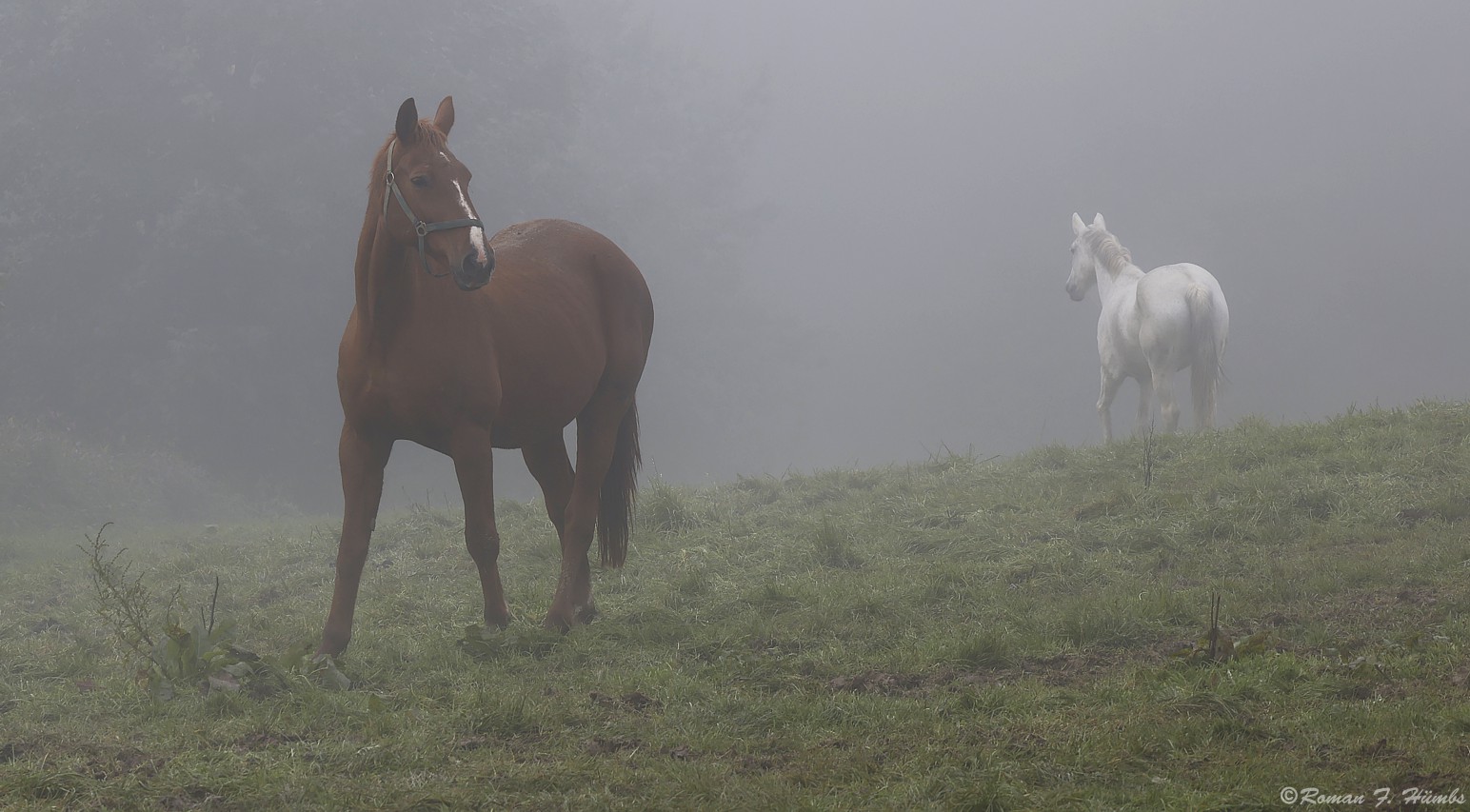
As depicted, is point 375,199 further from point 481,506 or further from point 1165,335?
point 1165,335

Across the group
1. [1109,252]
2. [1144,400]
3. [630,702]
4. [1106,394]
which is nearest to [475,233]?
[630,702]

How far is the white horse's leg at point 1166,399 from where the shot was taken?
12.6 m

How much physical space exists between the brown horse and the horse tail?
42 centimetres

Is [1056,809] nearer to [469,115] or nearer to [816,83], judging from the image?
[469,115]

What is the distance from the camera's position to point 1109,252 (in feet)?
48.6

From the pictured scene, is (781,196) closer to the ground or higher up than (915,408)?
higher up

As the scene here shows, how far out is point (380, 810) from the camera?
3.05 m

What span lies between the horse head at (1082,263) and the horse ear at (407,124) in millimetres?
11918

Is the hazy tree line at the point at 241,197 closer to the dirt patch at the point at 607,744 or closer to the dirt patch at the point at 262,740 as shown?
the dirt patch at the point at 262,740

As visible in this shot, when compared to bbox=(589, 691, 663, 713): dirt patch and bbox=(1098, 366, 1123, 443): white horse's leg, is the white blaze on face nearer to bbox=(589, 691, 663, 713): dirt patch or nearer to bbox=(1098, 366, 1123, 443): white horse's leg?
bbox=(589, 691, 663, 713): dirt patch

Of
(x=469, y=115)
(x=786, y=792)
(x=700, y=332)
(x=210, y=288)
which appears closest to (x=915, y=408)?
(x=700, y=332)

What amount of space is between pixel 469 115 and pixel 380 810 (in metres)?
26.2

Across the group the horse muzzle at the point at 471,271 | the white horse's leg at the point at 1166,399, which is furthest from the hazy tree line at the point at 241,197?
the horse muzzle at the point at 471,271

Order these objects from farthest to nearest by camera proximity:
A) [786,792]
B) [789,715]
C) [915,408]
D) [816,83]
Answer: [816,83]
[915,408]
[789,715]
[786,792]
